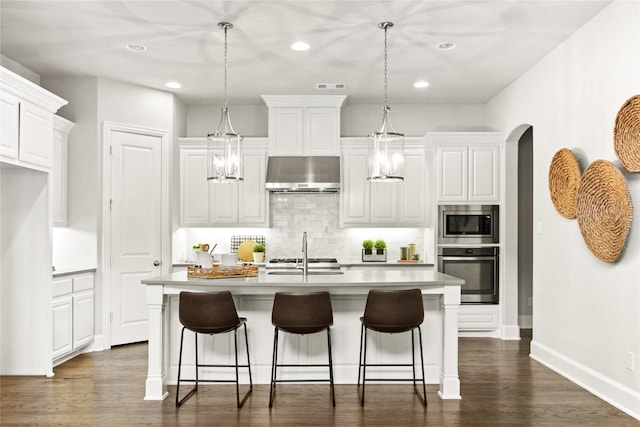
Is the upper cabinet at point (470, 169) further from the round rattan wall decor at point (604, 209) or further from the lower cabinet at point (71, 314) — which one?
the lower cabinet at point (71, 314)

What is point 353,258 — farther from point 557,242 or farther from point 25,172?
point 25,172

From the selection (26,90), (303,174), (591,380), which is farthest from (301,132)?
(591,380)

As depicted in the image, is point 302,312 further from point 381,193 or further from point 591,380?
point 381,193

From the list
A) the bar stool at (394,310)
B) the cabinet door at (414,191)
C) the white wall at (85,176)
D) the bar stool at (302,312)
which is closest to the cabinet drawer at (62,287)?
the white wall at (85,176)

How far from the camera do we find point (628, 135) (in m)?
3.62

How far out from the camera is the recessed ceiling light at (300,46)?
4766 millimetres

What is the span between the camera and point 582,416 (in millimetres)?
3609

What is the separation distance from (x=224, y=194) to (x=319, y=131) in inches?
58.4

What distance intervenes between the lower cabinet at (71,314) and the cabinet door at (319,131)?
9.86 feet

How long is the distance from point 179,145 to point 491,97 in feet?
13.4

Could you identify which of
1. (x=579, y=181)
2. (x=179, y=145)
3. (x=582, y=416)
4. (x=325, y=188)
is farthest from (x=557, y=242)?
(x=179, y=145)

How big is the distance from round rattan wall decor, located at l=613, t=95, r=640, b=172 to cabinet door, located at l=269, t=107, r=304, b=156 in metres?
3.75

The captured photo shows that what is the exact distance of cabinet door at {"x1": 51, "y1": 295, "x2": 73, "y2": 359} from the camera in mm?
4785

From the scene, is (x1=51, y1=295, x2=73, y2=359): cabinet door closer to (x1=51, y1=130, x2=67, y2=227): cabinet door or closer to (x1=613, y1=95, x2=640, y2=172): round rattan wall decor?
(x1=51, y1=130, x2=67, y2=227): cabinet door
